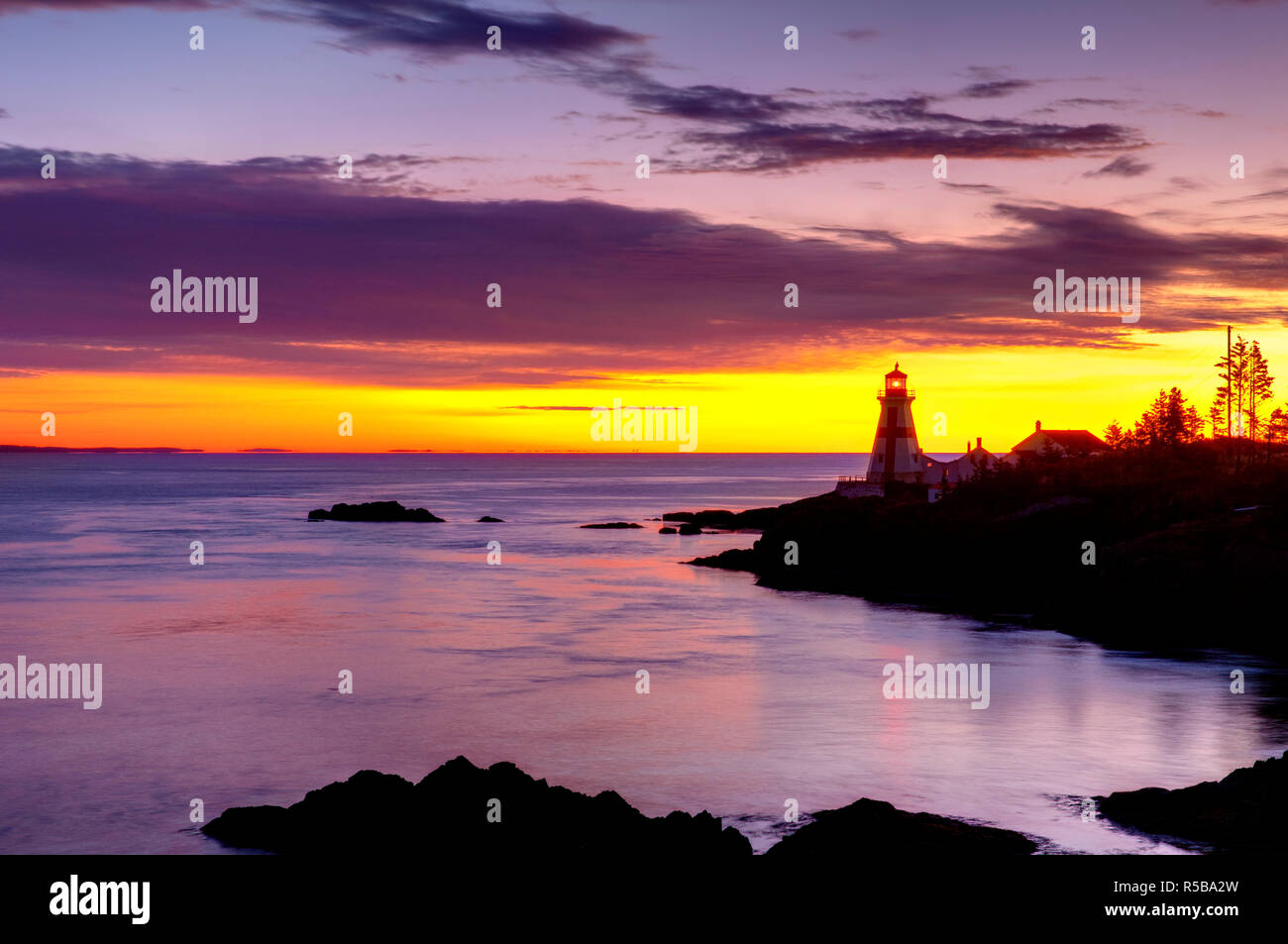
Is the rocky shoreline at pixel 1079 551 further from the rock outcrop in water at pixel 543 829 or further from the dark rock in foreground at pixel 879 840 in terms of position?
the rock outcrop in water at pixel 543 829

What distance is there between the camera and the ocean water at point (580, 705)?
787 inches

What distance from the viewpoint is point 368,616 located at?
4366cm

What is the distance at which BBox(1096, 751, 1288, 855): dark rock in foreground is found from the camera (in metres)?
13.7

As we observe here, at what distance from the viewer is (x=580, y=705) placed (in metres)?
27.6

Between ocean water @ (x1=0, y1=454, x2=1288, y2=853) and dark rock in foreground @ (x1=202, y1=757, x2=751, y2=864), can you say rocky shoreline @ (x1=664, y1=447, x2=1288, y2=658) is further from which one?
dark rock in foreground @ (x1=202, y1=757, x2=751, y2=864)

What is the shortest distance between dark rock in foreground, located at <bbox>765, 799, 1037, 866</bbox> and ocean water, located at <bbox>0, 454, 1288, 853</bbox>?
109 inches

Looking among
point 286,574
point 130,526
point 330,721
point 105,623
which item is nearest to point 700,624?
point 330,721

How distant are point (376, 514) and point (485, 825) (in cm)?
8364

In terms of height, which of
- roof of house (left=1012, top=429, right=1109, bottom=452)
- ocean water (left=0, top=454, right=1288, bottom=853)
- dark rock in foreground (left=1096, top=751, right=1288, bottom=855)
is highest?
roof of house (left=1012, top=429, right=1109, bottom=452)

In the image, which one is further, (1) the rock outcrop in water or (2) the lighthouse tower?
(2) the lighthouse tower

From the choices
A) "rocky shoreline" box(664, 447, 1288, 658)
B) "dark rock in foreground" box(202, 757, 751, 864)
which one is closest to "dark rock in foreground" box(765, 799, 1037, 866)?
"dark rock in foreground" box(202, 757, 751, 864)

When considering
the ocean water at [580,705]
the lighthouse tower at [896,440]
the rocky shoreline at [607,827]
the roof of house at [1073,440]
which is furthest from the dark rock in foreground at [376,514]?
the rocky shoreline at [607,827]

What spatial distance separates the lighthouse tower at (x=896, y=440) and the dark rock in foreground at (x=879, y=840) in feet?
190
